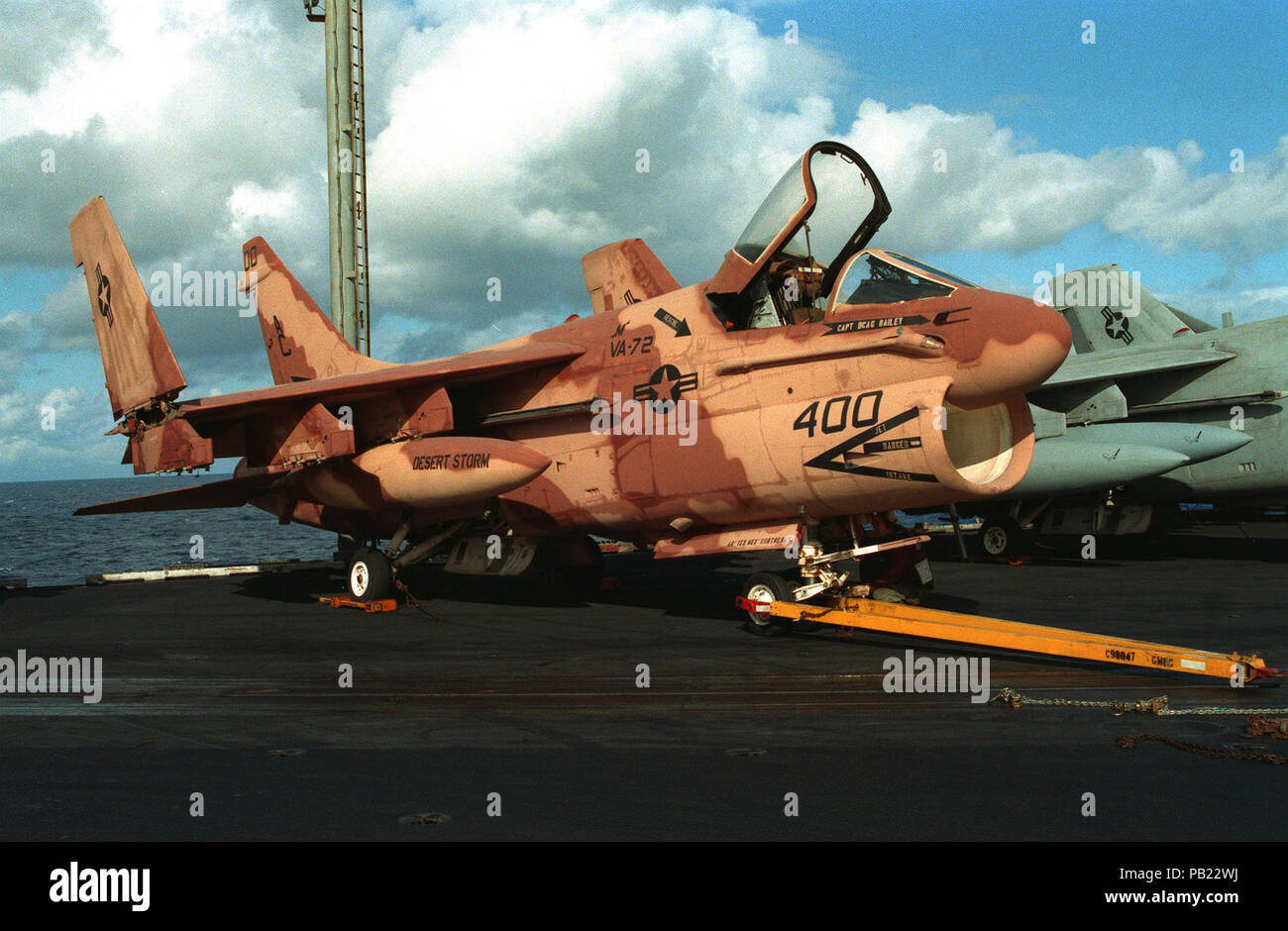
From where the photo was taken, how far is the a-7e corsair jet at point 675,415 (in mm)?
9516

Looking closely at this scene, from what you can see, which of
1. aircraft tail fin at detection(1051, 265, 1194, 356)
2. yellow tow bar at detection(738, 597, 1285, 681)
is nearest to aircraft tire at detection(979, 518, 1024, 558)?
aircraft tail fin at detection(1051, 265, 1194, 356)

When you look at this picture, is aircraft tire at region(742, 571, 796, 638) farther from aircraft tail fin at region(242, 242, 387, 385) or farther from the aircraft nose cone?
aircraft tail fin at region(242, 242, 387, 385)

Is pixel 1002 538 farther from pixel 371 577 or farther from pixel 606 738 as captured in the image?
pixel 606 738

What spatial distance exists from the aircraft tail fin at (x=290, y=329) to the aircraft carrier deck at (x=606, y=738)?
5.37 m

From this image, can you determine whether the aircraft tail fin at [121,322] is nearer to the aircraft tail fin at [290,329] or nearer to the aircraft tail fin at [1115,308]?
the aircraft tail fin at [290,329]

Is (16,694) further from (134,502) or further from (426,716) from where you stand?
(134,502)

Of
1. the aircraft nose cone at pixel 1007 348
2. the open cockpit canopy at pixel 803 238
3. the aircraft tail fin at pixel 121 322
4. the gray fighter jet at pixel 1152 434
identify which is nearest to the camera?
the aircraft nose cone at pixel 1007 348

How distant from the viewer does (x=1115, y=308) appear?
22062 millimetres

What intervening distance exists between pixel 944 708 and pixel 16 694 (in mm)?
8030

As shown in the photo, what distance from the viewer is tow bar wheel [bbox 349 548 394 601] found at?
14.0m

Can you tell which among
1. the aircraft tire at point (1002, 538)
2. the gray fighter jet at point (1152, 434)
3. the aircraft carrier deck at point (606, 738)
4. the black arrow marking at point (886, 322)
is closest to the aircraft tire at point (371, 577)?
the aircraft carrier deck at point (606, 738)

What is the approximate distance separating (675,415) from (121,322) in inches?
370

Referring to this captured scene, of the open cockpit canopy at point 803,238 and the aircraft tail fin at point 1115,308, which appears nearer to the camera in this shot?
the open cockpit canopy at point 803,238

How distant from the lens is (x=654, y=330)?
38.1 feet
